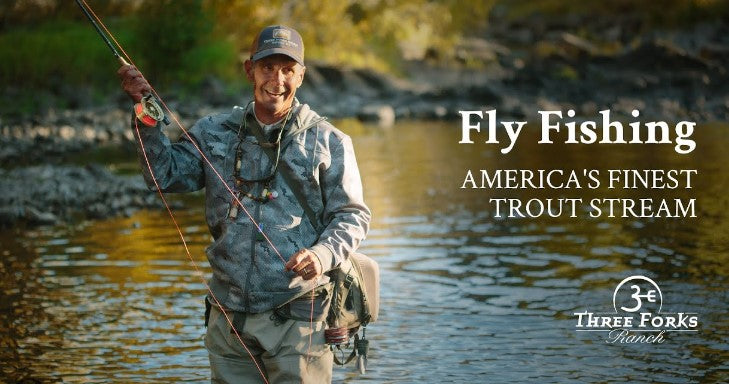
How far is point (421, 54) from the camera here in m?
66.4

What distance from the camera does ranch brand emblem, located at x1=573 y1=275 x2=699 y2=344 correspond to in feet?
31.3

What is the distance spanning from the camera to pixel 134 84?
192 inches

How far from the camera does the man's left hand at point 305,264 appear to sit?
477 cm

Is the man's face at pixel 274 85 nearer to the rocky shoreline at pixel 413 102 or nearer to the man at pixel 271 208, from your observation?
the man at pixel 271 208

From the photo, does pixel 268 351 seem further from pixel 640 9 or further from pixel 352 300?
pixel 640 9

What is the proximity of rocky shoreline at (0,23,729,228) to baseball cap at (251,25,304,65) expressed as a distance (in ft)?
38.2

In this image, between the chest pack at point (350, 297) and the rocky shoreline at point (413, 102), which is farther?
the rocky shoreline at point (413, 102)

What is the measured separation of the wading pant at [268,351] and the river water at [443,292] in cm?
328

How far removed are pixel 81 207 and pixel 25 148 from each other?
9.45 m

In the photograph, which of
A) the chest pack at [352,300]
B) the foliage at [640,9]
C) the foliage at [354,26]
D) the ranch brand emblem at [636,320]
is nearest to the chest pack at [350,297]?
the chest pack at [352,300]

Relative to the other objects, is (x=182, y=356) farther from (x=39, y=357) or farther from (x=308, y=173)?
(x=308, y=173)

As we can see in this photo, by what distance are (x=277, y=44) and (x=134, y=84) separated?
1.65 feet

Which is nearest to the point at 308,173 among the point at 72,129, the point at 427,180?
the point at 427,180

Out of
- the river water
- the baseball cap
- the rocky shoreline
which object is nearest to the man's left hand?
the baseball cap
